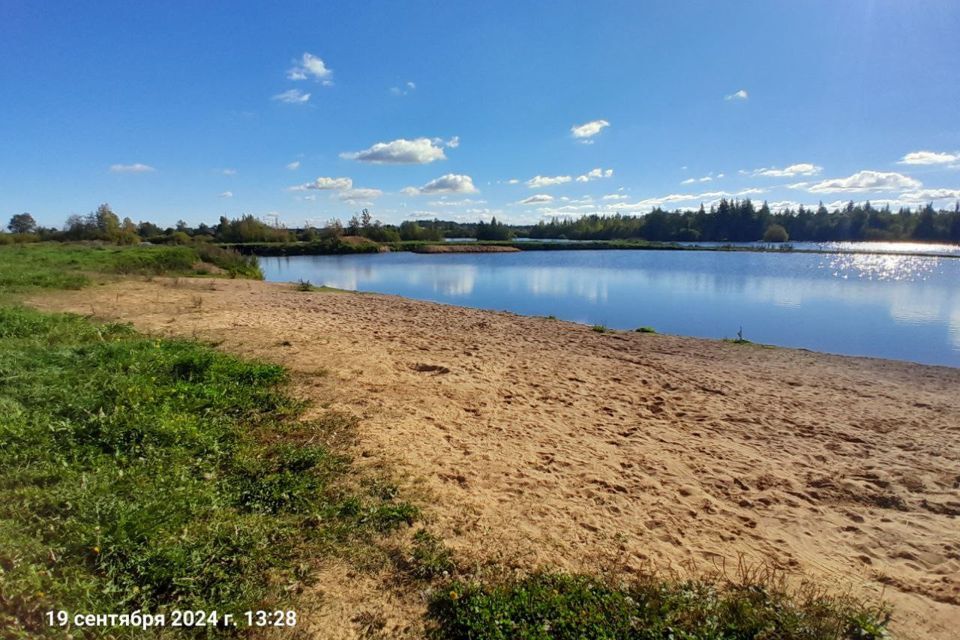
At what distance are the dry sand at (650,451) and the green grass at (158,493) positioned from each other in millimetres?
470

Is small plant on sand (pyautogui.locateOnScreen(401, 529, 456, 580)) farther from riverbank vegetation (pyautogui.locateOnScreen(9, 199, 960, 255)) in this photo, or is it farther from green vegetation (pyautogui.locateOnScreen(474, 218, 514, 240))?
green vegetation (pyautogui.locateOnScreen(474, 218, 514, 240))

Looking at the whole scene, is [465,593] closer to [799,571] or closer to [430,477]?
[430,477]

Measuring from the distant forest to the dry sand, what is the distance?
56.3 metres

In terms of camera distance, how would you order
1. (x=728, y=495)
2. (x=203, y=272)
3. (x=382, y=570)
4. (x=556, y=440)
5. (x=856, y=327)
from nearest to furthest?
1. (x=382, y=570)
2. (x=728, y=495)
3. (x=556, y=440)
4. (x=856, y=327)
5. (x=203, y=272)

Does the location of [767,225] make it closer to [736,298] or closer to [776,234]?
[776,234]

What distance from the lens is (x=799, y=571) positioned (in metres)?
3.28

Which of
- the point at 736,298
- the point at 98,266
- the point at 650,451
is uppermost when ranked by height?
the point at 98,266

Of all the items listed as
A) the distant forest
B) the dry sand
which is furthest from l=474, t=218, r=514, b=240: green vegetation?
the dry sand

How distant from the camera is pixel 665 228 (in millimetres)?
101688

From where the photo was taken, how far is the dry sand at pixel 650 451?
3.34 metres

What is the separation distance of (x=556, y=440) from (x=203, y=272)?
2634 cm

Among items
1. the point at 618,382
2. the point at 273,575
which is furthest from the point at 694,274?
the point at 273,575

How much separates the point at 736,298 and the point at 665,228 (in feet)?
289

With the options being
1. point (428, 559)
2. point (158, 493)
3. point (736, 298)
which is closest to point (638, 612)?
point (428, 559)
